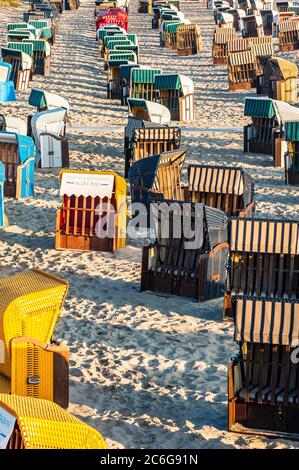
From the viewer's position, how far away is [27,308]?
12.8 metres

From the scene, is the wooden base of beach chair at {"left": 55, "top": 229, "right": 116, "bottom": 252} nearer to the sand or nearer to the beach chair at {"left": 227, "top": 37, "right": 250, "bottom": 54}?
the sand

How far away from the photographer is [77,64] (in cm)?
4675

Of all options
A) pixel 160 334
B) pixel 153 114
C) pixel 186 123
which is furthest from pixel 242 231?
pixel 186 123

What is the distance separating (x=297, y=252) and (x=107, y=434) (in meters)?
5.06

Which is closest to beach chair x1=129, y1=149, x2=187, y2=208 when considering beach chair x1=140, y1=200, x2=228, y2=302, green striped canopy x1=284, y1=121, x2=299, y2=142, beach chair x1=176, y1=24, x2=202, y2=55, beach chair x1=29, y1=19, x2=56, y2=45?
green striped canopy x1=284, y1=121, x2=299, y2=142

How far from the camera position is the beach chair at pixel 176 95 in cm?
3312

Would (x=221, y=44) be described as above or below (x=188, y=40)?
below

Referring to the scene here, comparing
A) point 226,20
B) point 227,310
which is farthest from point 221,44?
point 227,310

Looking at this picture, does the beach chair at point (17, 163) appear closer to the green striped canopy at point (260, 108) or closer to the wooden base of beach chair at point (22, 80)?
the green striped canopy at point (260, 108)

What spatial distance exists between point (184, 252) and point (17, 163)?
6.99 metres

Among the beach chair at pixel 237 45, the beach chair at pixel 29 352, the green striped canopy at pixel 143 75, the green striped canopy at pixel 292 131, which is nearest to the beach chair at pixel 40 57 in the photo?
the beach chair at pixel 237 45

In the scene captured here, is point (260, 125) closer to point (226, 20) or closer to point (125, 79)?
point (125, 79)
